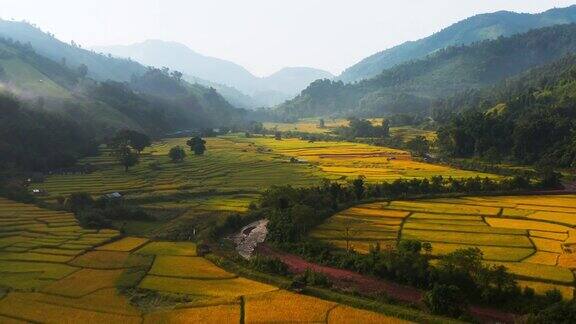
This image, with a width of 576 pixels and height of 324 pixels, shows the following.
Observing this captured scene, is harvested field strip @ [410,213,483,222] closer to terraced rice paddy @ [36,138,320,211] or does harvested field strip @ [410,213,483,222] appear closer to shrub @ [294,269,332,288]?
terraced rice paddy @ [36,138,320,211]

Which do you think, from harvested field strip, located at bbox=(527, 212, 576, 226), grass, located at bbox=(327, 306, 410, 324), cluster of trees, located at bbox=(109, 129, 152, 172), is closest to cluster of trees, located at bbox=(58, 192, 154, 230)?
cluster of trees, located at bbox=(109, 129, 152, 172)

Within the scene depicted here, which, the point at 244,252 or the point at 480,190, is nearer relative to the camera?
the point at 244,252

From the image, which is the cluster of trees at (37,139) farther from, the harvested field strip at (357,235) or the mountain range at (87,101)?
the harvested field strip at (357,235)

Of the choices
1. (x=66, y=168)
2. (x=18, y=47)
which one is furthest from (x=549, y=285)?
(x=18, y=47)

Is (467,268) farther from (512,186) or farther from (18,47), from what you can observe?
(18,47)

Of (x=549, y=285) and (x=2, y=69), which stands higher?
(x=2, y=69)

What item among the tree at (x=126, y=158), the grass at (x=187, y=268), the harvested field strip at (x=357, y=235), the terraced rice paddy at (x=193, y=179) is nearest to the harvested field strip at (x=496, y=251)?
the harvested field strip at (x=357, y=235)

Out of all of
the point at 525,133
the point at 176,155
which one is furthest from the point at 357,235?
the point at 525,133
